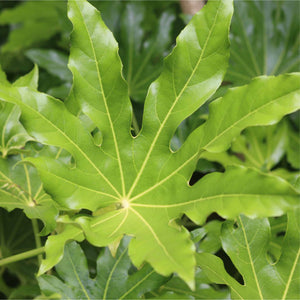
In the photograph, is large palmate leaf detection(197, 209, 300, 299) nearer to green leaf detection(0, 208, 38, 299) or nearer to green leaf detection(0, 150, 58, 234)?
green leaf detection(0, 150, 58, 234)

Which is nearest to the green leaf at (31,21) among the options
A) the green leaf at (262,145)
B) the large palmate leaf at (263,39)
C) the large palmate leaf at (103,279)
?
the large palmate leaf at (263,39)

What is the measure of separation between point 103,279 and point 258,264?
27 centimetres

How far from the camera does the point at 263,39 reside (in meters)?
1.21

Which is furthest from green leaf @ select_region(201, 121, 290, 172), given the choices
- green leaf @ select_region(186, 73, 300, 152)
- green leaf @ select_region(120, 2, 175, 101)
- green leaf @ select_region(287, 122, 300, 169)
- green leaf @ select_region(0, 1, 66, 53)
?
green leaf @ select_region(0, 1, 66, 53)

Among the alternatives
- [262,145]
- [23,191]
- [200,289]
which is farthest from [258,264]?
[262,145]

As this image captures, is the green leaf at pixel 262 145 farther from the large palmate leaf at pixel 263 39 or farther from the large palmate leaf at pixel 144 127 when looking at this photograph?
the large palmate leaf at pixel 144 127

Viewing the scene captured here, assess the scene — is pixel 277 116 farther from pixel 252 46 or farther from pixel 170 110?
pixel 252 46

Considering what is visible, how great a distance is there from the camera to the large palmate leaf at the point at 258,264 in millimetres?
626

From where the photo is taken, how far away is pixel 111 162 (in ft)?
2.04

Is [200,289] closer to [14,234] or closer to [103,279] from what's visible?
[103,279]

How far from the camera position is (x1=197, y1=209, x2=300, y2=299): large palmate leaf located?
63 cm

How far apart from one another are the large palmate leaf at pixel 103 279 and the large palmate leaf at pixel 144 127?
11 cm

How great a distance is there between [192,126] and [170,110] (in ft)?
1.28

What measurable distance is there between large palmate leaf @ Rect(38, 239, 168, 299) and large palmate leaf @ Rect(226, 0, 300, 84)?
68 cm
